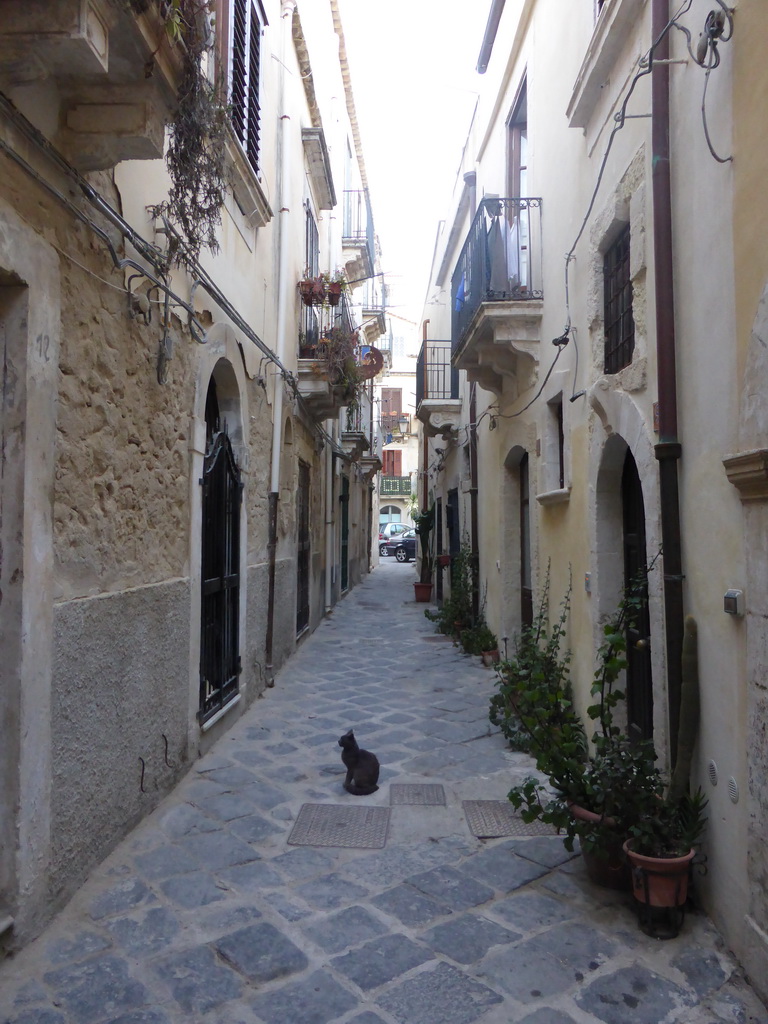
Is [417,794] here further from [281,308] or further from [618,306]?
[281,308]

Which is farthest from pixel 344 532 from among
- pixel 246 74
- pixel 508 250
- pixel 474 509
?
pixel 246 74

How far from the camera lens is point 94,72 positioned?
9.01ft

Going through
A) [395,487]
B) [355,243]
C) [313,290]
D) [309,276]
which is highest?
[355,243]

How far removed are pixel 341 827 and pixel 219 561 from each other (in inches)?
97.6

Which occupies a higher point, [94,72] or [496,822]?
[94,72]

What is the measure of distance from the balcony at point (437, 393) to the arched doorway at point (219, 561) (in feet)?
21.8

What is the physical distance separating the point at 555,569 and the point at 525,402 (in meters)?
1.97

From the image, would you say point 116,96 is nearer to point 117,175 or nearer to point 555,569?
point 117,175

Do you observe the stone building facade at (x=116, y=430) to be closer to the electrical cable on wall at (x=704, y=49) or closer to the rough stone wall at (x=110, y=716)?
the rough stone wall at (x=110, y=716)

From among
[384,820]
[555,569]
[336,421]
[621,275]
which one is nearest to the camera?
[384,820]

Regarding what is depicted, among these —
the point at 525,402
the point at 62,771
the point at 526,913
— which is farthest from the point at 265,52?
the point at 526,913

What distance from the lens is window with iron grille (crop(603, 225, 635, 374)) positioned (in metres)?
4.41

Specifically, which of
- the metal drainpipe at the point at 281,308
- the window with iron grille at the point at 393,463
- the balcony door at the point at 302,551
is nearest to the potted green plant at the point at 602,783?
the metal drainpipe at the point at 281,308

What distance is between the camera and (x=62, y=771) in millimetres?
3133
